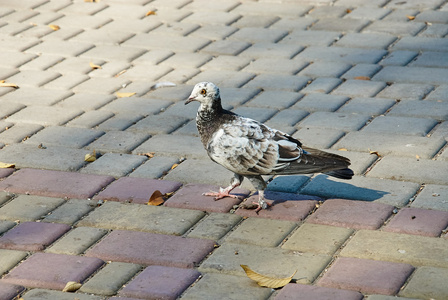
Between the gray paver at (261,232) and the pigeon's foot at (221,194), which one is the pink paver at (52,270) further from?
the pigeon's foot at (221,194)

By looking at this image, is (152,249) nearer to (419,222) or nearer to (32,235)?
(32,235)

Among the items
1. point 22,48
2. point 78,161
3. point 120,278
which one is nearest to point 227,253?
point 120,278

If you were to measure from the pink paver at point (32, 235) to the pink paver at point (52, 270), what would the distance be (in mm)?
122

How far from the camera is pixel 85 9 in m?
8.63

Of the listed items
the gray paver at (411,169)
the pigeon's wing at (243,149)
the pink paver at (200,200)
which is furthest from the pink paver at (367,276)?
the gray paver at (411,169)

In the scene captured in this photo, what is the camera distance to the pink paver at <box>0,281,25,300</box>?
3.85 m

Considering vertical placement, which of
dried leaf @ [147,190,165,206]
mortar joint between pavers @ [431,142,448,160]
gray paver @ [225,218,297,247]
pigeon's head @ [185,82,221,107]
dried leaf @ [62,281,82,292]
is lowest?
mortar joint between pavers @ [431,142,448,160]

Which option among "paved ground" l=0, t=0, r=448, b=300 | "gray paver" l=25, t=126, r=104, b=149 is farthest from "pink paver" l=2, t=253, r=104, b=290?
"gray paver" l=25, t=126, r=104, b=149

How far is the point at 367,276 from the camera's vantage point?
3.94 metres

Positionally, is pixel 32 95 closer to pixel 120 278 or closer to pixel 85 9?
pixel 85 9

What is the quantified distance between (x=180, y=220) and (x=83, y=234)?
570 mm

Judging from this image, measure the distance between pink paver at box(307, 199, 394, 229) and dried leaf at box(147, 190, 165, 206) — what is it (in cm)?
93

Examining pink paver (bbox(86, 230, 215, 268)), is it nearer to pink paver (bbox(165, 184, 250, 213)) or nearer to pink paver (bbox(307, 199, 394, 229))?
pink paver (bbox(165, 184, 250, 213))

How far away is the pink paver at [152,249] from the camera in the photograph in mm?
4168
